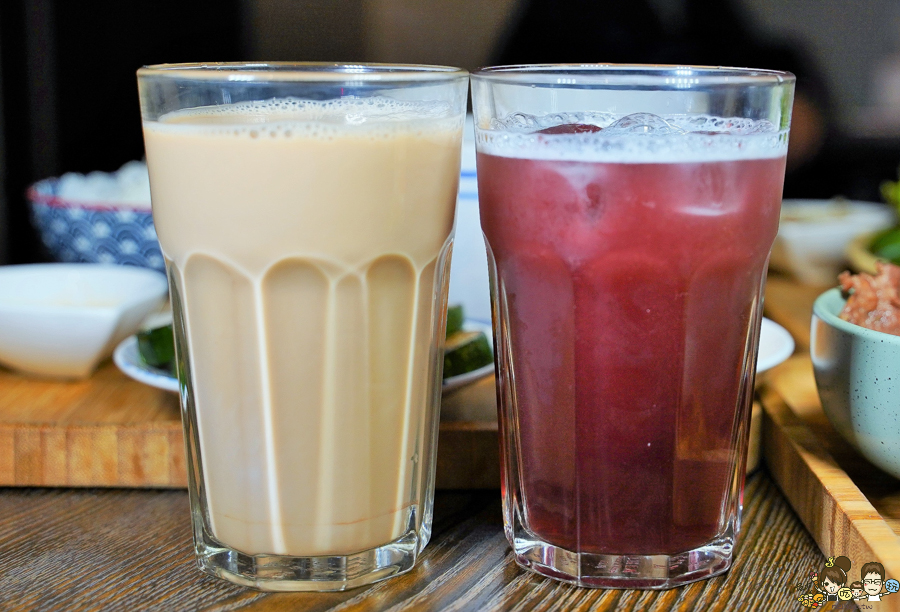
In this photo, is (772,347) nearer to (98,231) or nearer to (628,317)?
(628,317)

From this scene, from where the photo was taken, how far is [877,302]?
0.73 m

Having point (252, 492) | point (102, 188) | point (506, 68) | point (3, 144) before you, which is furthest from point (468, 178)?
point (3, 144)

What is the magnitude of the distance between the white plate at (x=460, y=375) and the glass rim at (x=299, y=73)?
1.07 ft

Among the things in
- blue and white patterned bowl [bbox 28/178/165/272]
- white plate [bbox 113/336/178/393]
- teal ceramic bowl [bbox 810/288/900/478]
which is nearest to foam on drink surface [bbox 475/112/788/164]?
teal ceramic bowl [bbox 810/288/900/478]

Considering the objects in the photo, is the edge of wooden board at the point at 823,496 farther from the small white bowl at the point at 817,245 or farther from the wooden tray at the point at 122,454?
the small white bowl at the point at 817,245

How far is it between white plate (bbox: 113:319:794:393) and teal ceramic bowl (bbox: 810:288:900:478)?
0.27ft

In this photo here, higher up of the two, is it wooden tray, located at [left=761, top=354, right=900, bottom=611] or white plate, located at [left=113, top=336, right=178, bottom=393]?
white plate, located at [left=113, top=336, right=178, bottom=393]

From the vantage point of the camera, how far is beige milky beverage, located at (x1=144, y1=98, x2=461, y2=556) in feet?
1.79

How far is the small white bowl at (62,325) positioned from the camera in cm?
89

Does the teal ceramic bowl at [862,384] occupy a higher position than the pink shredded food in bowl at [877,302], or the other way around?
the pink shredded food in bowl at [877,302]

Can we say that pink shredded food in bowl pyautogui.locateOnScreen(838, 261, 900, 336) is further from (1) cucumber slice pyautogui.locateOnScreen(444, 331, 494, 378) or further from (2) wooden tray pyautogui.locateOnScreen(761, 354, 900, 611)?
(1) cucumber slice pyautogui.locateOnScreen(444, 331, 494, 378)

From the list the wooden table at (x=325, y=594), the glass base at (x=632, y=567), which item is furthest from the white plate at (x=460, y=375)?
the glass base at (x=632, y=567)

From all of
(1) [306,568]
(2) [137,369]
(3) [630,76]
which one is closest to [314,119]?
(3) [630,76]

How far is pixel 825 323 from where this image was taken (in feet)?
2.31
